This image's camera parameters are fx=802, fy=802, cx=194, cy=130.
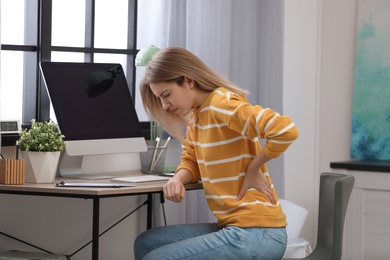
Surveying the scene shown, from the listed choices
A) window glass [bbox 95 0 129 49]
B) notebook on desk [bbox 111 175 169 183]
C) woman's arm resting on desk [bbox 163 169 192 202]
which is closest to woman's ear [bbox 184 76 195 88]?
woman's arm resting on desk [bbox 163 169 192 202]

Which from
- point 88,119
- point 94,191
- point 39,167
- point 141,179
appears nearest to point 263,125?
point 94,191

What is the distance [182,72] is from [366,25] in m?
2.12

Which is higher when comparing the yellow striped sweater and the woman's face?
the woman's face

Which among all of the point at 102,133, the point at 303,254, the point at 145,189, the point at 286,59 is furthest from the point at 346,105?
the point at 145,189

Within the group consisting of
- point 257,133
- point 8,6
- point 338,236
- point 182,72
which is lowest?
point 338,236

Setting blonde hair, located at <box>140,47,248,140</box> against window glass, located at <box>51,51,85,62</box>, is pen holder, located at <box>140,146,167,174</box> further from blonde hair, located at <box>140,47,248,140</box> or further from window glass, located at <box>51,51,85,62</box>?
blonde hair, located at <box>140,47,248,140</box>

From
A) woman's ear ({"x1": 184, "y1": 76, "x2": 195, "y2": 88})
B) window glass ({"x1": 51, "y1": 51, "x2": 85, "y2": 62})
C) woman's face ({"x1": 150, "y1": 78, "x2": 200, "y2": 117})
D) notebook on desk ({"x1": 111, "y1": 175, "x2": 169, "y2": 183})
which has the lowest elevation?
notebook on desk ({"x1": 111, "y1": 175, "x2": 169, "y2": 183})

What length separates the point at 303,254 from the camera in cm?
399

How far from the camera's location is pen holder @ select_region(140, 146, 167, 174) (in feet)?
11.4

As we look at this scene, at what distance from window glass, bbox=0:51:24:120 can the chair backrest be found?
4.95 feet

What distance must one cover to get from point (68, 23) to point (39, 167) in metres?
1.00

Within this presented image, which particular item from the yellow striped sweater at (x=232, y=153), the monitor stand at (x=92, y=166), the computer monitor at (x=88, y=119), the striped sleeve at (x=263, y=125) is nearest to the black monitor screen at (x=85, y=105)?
the computer monitor at (x=88, y=119)

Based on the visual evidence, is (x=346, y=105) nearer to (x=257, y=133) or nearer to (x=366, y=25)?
(x=366, y=25)

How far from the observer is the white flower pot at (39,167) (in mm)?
2984
